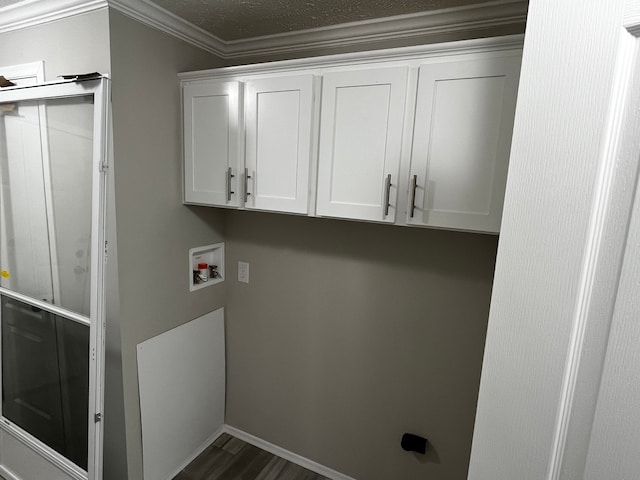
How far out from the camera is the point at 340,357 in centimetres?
210

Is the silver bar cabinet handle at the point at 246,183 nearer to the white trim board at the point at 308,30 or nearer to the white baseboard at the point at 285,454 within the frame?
the white trim board at the point at 308,30

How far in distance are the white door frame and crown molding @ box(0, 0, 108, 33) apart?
5.98 feet

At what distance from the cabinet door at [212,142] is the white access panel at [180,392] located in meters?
0.87

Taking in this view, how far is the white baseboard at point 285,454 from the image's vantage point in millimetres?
2213

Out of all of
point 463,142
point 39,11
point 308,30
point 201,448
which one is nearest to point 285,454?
point 201,448

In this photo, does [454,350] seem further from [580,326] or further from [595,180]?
[595,180]

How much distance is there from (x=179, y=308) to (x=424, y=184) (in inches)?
62.3

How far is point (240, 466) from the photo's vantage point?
2277 mm

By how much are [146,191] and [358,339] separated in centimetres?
142

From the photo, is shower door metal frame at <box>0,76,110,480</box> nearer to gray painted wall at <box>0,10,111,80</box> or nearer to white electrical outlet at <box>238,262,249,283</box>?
gray painted wall at <box>0,10,111,80</box>

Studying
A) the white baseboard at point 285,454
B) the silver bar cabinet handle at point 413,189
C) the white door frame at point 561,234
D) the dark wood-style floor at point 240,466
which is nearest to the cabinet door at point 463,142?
the silver bar cabinet handle at point 413,189

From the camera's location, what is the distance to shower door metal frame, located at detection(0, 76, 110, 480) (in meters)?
1.41

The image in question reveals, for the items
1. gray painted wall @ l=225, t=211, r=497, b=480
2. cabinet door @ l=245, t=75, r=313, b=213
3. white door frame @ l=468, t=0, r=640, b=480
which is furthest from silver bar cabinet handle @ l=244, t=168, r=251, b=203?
white door frame @ l=468, t=0, r=640, b=480

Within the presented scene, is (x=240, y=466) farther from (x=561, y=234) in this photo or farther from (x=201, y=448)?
(x=561, y=234)
